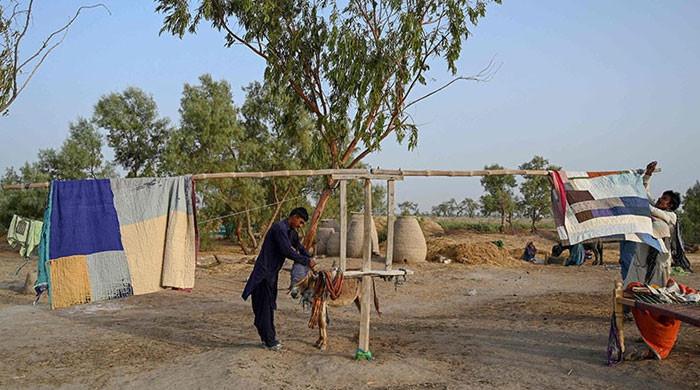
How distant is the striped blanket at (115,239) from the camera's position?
565cm

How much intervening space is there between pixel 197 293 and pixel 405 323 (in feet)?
15.1

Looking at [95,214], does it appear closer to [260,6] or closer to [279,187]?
[260,6]

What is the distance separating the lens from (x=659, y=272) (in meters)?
6.52

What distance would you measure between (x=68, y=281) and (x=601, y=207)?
5.61m

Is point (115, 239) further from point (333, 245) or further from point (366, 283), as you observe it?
point (333, 245)

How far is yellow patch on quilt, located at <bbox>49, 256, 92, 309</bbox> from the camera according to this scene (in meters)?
5.62

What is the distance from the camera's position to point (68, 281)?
224 inches

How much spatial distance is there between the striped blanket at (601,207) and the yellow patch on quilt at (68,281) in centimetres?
494

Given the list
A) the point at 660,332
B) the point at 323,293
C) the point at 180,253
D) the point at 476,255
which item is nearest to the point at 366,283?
the point at 323,293

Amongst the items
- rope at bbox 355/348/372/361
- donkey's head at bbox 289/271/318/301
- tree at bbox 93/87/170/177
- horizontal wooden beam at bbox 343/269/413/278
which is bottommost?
rope at bbox 355/348/372/361

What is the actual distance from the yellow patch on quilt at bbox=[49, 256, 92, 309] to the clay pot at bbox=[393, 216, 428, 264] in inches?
424

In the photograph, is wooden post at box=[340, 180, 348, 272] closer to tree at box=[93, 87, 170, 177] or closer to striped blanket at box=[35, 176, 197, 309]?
striped blanket at box=[35, 176, 197, 309]

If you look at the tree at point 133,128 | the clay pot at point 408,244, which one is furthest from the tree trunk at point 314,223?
the tree at point 133,128

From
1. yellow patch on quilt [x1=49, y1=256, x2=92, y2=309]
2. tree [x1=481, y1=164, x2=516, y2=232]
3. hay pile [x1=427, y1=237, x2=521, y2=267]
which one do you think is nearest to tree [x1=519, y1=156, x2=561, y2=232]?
tree [x1=481, y1=164, x2=516, y2=232]
